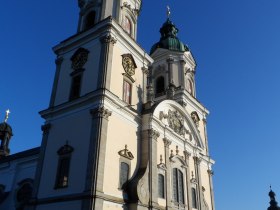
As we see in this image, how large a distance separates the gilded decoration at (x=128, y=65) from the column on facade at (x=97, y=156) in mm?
4522

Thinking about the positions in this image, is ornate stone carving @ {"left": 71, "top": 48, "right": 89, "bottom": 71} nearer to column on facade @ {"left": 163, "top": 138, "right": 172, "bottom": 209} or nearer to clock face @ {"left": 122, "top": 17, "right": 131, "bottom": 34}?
clock face @ {"left": 122, "top": 17, "right": 131, "bottom": 34}

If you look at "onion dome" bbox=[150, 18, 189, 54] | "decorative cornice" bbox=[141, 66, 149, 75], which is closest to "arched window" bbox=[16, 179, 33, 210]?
"decorative cornice" bbox=[141, 66, 149, 75]

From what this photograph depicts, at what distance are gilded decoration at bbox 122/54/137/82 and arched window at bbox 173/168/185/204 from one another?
26.7 ft

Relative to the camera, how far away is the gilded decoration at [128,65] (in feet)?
74.7

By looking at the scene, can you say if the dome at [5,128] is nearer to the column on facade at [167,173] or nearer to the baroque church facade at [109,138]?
the baroque church facade at [109,138]

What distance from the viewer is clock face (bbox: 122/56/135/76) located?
22.8 m

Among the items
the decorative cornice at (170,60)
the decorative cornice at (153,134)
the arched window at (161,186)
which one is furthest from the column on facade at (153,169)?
the decorative cornice at (170,60)

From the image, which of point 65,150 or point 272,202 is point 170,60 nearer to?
point 65,150

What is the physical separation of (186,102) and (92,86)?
13.2 metres

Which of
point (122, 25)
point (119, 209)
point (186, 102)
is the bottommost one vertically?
point (119, 209)

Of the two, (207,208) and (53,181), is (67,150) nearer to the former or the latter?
(53,181)

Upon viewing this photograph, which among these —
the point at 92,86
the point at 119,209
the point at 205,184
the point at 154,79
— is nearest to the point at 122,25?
the point at 92,86

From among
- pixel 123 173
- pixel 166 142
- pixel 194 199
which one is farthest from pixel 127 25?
pixel 194 199

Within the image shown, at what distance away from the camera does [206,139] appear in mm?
32688
